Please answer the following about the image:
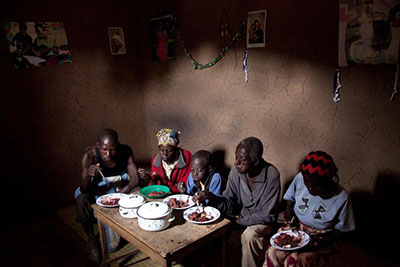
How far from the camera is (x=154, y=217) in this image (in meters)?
2.04

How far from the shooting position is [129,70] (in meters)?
4.79

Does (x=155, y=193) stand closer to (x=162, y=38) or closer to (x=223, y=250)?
(x=223, y=250)

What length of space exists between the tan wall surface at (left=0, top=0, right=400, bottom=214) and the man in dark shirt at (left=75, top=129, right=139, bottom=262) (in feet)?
4.12

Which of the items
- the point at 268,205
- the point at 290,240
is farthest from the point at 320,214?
the point at 268,205

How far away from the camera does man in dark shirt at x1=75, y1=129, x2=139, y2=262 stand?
298cm

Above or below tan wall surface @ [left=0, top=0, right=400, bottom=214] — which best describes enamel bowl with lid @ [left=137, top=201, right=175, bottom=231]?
below

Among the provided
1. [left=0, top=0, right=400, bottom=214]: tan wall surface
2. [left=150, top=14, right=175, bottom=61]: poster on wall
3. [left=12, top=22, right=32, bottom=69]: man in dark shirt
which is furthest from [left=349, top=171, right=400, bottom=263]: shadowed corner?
[left=12, top=22, right=32, bottom=69]: man in dark shirt

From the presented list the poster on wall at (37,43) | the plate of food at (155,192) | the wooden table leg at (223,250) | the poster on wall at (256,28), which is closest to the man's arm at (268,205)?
the wooden table leg at (223,250)

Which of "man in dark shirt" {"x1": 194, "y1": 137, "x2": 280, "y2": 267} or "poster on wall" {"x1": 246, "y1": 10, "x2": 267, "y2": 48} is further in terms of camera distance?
"poster on wall" {"x1": 246, "y1": 10, "x2": 267, "y2": 48}

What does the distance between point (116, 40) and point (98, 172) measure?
2.33 metres

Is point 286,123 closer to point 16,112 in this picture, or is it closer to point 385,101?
point 385,101

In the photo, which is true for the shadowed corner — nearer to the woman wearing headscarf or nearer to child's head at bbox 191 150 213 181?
child's head at bbox 191 150 213 181

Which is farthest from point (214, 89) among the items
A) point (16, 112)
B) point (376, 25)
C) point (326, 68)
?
point (16, 112)

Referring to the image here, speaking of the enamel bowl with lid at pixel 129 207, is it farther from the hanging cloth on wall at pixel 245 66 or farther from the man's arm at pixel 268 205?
the hanging cloth on wall at pixel 245 66
